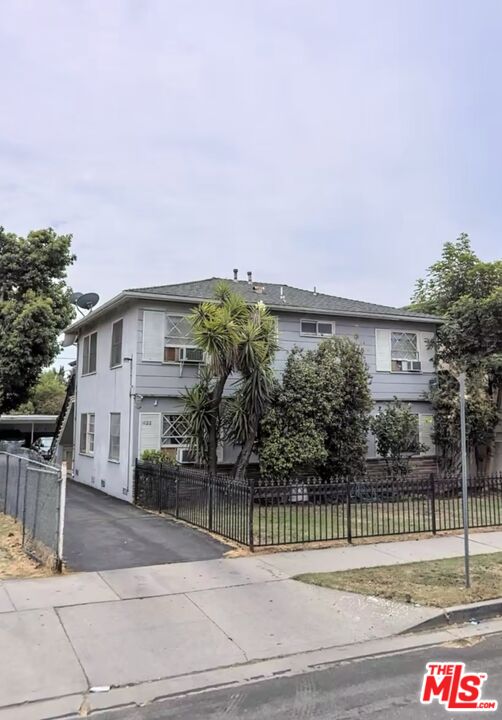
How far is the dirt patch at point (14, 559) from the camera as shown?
24.7ft

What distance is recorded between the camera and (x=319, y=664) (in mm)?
5066

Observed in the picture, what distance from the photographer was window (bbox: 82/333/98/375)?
19.2 m

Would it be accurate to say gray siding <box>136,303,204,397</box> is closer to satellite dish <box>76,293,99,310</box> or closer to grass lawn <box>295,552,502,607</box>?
satellite dish <box>76,293,99,310</box>

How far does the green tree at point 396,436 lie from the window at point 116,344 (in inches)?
304

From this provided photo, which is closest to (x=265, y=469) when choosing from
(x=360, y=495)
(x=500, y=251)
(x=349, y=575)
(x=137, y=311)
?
(x=360, y=495)

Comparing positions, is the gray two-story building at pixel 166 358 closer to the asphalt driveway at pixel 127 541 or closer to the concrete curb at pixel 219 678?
the asphalt driveway at pixel 127 541

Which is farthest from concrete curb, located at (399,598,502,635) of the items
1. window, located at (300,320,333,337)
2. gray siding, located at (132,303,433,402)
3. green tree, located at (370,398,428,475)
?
window, located at (300,320,333,337)

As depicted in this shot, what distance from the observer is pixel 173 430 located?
15352 mm

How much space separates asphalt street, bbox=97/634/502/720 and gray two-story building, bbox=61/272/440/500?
409 inches

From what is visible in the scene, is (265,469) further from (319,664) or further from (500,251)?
(500,251)

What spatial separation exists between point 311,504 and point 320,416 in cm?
423

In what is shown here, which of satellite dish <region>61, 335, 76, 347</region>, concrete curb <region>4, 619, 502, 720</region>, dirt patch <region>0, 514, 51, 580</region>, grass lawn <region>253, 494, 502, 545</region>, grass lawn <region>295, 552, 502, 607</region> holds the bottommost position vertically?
concrete curb <region>4, 619, 502, 720</region>

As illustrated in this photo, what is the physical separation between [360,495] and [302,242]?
13524mm

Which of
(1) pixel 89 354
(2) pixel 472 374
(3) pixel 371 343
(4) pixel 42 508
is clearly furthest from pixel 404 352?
(4) pixel 42 508
